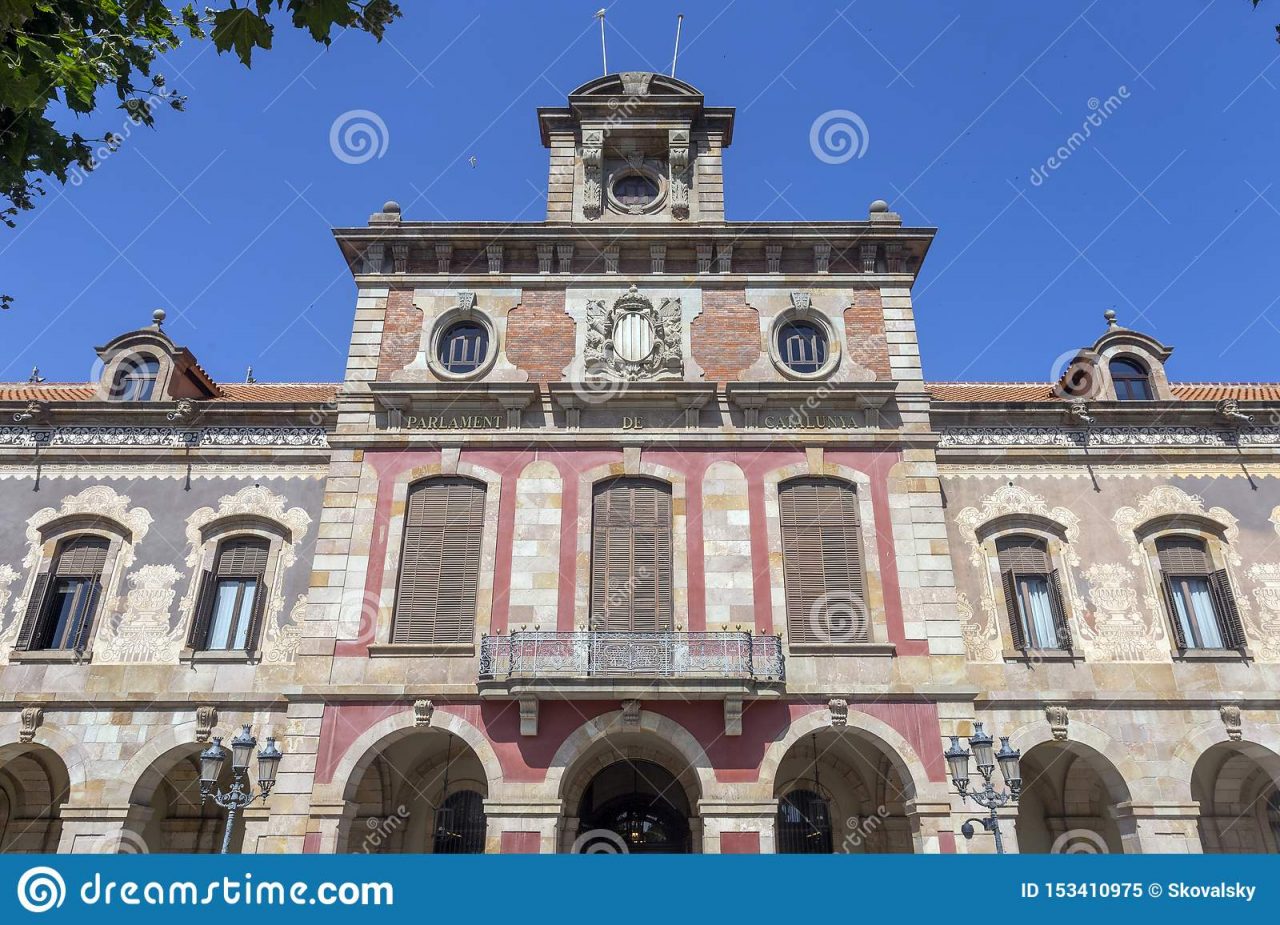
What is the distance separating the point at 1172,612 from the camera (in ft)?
58.0

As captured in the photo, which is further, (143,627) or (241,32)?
(143,627)

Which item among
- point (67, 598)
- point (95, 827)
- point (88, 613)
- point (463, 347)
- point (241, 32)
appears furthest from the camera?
point (463, 347)

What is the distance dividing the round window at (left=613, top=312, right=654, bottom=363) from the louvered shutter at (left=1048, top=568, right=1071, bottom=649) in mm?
9642

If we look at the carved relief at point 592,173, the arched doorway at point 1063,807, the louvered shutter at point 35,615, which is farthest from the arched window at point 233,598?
the arched doorway at point 1063,807

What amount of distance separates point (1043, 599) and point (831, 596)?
4836mm

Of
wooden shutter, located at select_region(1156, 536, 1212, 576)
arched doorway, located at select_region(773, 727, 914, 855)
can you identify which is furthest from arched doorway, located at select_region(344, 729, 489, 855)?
wooden shutter, located at select_region(1156, 536, 1212, 576)

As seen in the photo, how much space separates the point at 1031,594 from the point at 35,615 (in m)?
20.2

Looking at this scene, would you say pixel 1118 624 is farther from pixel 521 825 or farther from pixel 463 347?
pixel 463 347

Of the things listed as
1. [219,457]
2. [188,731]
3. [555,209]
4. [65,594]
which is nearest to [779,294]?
[555,209]

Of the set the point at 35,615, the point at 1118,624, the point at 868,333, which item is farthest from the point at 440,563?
the point at 1118,624

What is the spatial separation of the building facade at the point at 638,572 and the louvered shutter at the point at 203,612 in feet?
0.22

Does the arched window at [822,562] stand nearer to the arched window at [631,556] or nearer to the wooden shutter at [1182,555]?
the arched window at [631,556]
